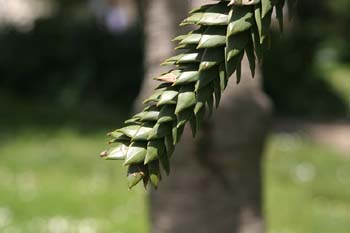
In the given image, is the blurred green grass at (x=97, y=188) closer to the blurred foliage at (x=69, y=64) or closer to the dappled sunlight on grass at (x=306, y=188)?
the dappled sunlight on grass at (x=306, y=188)

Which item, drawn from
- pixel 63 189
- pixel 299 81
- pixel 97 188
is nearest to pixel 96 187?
pixel 97 188

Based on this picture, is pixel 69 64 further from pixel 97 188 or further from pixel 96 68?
pixel 97 188

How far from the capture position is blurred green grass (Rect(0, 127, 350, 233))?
21.2 ft

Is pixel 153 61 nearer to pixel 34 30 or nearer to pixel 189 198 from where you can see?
pixel 189 198

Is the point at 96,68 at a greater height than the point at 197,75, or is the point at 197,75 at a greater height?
the point at 197,75

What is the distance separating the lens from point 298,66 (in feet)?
48.0

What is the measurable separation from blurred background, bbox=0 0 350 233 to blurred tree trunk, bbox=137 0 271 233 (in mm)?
2779

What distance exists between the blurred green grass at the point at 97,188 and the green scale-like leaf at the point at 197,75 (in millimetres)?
5045

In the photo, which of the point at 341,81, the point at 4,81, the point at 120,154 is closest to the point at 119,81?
the point at 4,81

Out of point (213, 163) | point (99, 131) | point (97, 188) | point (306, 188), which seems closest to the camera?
point (213, 163)

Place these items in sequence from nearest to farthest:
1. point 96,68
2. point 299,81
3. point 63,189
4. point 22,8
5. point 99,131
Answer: point 63,189 < point 99,131 < point 96,68 < point 299,81 < point 22,8

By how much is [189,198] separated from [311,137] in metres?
8.79

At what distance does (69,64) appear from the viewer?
44.1 ft

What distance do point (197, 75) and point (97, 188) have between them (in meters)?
6.78
